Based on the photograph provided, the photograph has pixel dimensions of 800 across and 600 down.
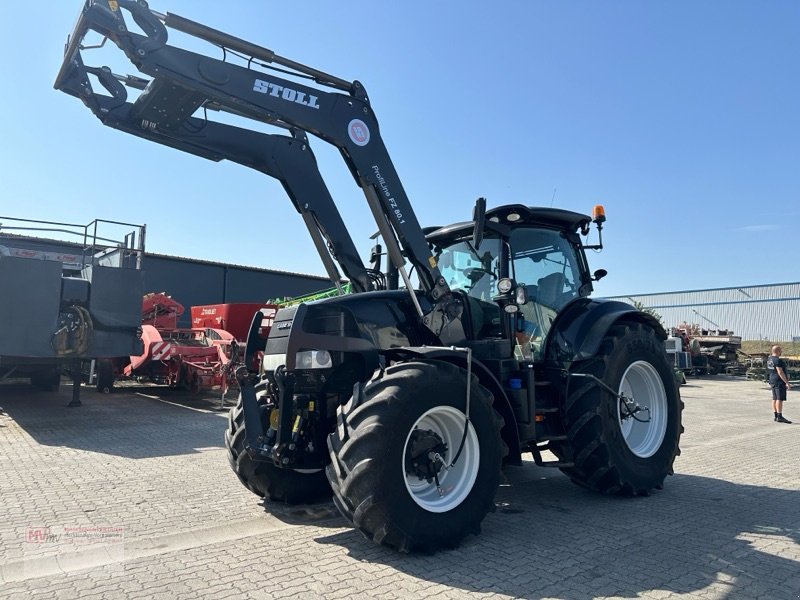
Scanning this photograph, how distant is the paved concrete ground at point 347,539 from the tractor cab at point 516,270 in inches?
62.5

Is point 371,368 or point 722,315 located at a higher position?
point 722,315

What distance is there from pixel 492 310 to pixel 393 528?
2360 mm

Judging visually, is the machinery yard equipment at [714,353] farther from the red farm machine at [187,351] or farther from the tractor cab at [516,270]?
the tractor cab at [516,270]

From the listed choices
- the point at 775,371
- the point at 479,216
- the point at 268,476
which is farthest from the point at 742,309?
the point at 268,476

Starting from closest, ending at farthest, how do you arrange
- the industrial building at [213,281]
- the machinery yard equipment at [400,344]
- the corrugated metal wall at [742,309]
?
the machinery yard equipment at [400,344]
the industrial building at [213,281]
the corrugated metal wall at [742,309]

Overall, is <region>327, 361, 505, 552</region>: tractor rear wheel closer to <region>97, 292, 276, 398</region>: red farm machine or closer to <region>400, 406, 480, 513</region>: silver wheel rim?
<region>400, 406, 480, 513</region>: silver wheel rim

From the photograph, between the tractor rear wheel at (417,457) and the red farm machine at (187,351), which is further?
the red farm machine at (187,351)

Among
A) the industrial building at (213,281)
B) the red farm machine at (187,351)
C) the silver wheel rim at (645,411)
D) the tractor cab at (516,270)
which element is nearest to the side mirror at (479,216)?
the tractor cab at (516,270)

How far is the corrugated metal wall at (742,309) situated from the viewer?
135 ft

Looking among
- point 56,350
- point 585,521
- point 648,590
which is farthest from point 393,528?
point 56,350

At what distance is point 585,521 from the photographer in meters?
4.87

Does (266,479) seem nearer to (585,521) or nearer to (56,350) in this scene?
(585,521)

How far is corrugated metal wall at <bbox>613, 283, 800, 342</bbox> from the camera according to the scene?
41.0m

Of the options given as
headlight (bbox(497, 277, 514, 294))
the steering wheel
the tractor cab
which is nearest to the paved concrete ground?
the tractor cab
